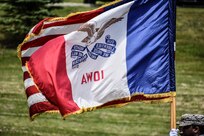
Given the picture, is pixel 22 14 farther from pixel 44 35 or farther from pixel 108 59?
pixel 108 59

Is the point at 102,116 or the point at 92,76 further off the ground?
the point at 92,76

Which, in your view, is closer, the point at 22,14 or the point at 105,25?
the point at 105,25

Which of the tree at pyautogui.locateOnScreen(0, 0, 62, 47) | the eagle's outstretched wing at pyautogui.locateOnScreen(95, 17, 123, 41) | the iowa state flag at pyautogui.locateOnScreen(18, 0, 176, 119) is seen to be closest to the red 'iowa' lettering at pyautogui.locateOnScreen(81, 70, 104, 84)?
the iowa state flag at pyautogui.locateOnScreen(18, 0, 176, 119)

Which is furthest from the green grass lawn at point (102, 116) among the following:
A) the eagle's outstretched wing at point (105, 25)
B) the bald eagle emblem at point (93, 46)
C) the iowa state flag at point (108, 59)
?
the eagle's outstretched wing at point (105, 25)

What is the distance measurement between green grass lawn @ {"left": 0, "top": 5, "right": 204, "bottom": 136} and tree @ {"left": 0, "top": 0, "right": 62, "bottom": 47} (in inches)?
138

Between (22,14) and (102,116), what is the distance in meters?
11.4

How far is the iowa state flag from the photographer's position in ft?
27.9

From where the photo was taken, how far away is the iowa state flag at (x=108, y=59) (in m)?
8.49

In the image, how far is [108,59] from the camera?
28.3ft

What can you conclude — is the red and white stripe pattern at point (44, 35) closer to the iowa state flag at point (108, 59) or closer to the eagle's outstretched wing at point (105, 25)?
the iowa state flag at point (108, 59)

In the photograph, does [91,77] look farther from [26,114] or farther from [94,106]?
[26,114]

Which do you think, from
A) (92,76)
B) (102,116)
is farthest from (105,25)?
(102,116)

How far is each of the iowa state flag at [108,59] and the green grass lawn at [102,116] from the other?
7.12 metres

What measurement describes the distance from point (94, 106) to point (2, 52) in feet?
62.9
